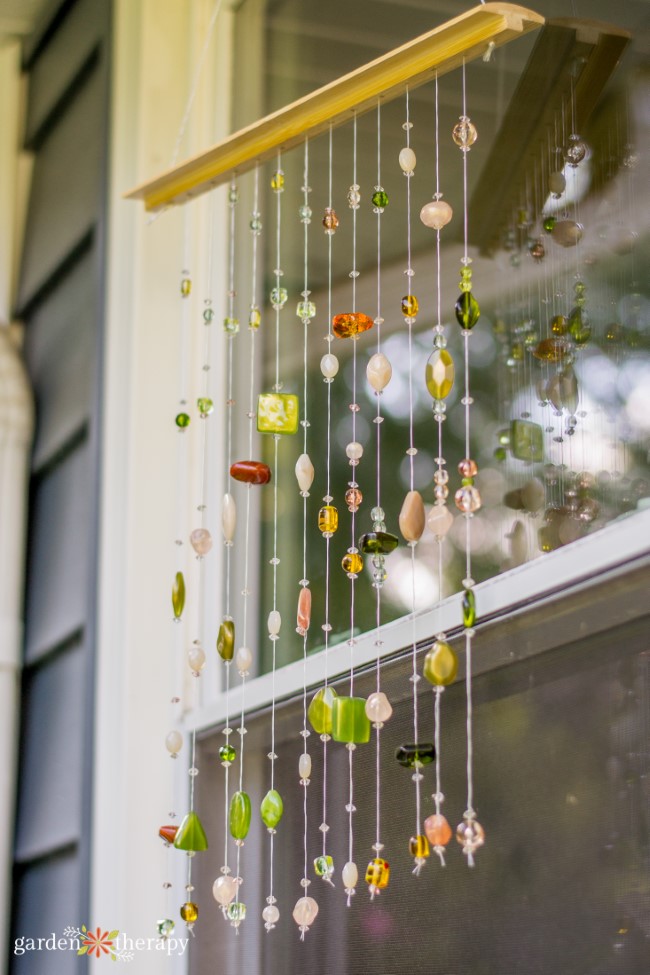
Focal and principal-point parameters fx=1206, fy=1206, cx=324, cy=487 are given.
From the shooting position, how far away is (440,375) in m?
0.98

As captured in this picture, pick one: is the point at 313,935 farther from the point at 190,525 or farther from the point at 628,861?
the point at 190,525

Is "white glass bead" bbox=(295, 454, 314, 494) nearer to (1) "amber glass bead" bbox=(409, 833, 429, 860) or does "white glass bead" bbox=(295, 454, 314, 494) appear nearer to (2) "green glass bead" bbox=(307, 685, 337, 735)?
(2) "green glass bead" bbox=(307, 685, 337, 735)

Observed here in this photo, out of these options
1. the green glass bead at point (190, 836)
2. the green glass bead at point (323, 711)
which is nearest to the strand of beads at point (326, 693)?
the green glass bead at point (323, 711)

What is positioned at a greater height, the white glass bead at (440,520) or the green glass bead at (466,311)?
the green glass bead at (466,311)

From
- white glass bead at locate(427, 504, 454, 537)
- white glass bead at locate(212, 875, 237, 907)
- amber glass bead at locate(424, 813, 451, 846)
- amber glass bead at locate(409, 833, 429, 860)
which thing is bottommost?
white glass bead at locate(212, 875, 237, 907)

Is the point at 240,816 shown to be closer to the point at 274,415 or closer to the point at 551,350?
the point at 274,415

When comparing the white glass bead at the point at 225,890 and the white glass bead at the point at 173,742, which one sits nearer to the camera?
the white glass bead at the point at 225,890

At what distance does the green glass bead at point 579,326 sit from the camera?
1047 millimetres

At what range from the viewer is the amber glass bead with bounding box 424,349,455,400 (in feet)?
3.20

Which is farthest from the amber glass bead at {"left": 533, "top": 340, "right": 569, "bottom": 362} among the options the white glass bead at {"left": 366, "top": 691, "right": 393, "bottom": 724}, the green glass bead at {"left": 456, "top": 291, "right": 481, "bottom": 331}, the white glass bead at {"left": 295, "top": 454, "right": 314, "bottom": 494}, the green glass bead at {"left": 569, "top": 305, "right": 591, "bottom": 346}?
the white glass bead at {"left": 366, "top": 691, "right": 393, "bottom": 724}

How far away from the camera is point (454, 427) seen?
4.10 feet

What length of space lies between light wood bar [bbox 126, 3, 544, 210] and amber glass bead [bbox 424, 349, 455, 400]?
0.27 metres

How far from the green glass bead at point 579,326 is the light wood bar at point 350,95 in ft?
0.78

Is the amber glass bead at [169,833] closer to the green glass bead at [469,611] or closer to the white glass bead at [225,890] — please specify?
the white glass bead at [225,890]
